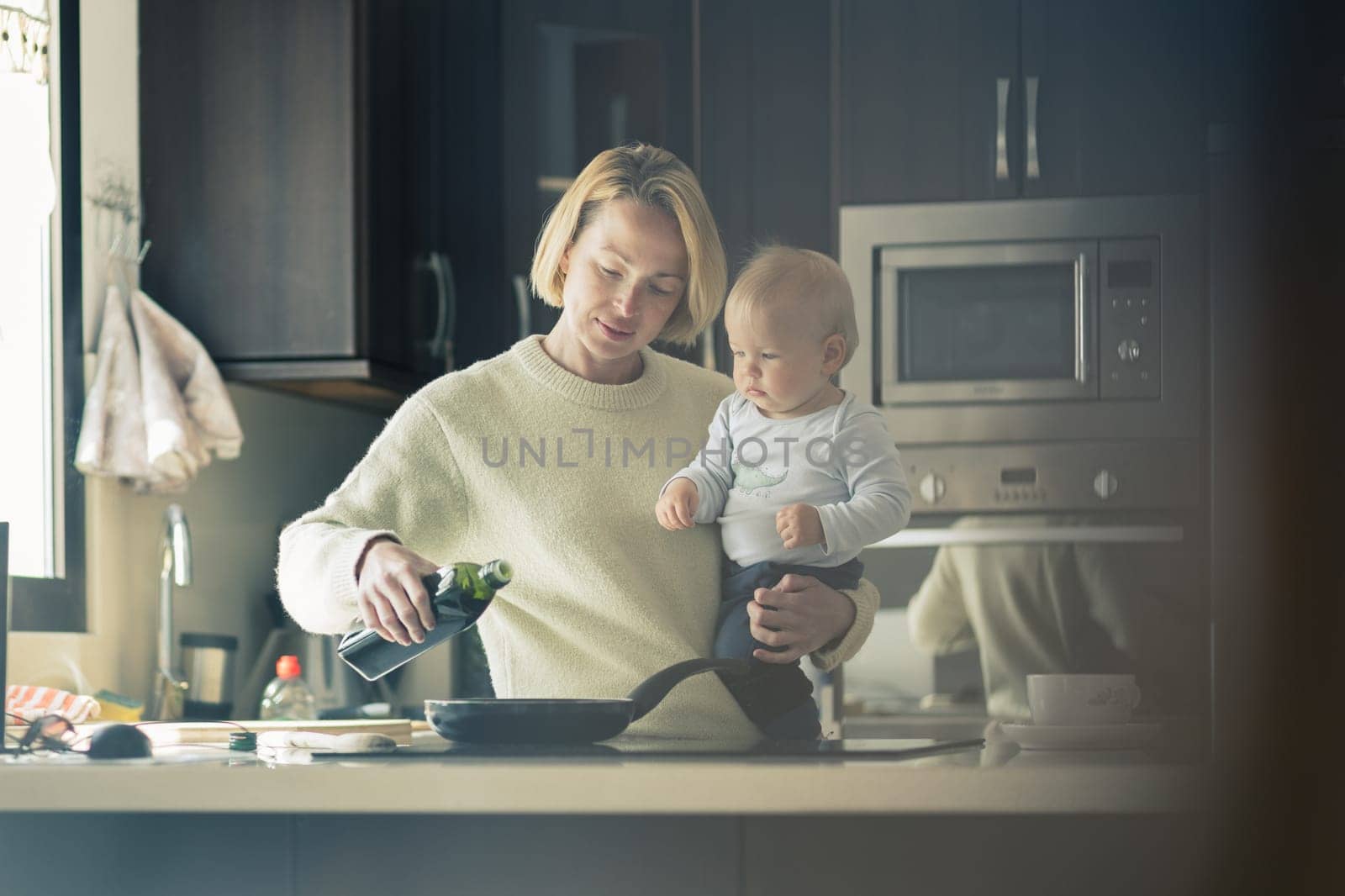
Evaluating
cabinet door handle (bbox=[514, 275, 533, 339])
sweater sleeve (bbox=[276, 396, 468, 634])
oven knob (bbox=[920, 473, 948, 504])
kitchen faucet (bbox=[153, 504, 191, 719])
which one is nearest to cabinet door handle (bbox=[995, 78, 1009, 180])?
oven knob (bbox=[920, 473, 948, 504])

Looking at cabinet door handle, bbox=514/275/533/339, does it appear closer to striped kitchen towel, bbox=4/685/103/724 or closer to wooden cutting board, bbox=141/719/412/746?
wooden cutting board, bbox=141/719/412/746

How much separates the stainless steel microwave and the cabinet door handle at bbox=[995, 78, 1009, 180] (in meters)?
0.05

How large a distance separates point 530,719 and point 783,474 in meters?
0.28

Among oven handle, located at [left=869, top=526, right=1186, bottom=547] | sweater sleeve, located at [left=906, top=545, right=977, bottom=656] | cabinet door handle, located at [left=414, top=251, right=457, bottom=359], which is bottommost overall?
sweater sleeve, located at [left=906, top=545, right=977, bottom=656]

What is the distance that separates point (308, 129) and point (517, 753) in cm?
114

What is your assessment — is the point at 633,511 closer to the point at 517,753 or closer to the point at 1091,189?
the point at 517,753

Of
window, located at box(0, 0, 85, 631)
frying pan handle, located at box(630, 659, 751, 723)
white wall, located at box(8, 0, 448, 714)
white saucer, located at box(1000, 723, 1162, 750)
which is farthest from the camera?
white wall, located at box(8, 0, 448, 714)

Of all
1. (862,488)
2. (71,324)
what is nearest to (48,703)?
(71,324)

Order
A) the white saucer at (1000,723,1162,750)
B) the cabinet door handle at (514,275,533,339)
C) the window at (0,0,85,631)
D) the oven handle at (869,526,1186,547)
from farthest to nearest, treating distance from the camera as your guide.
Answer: the oven handle at (869,526,1186,547)
the window at (0,0,85,631)
the cabinet door handle at (514,275,533,339)
the white saucer at (1000,723,1162,750)

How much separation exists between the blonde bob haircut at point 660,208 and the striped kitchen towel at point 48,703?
2.23 ft

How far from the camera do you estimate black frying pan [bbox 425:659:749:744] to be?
1.03 meters

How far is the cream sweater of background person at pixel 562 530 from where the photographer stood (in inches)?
46.1

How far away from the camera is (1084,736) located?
1.02 meters

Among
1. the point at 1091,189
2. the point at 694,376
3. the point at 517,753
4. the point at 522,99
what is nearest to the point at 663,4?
the point at 522,99
